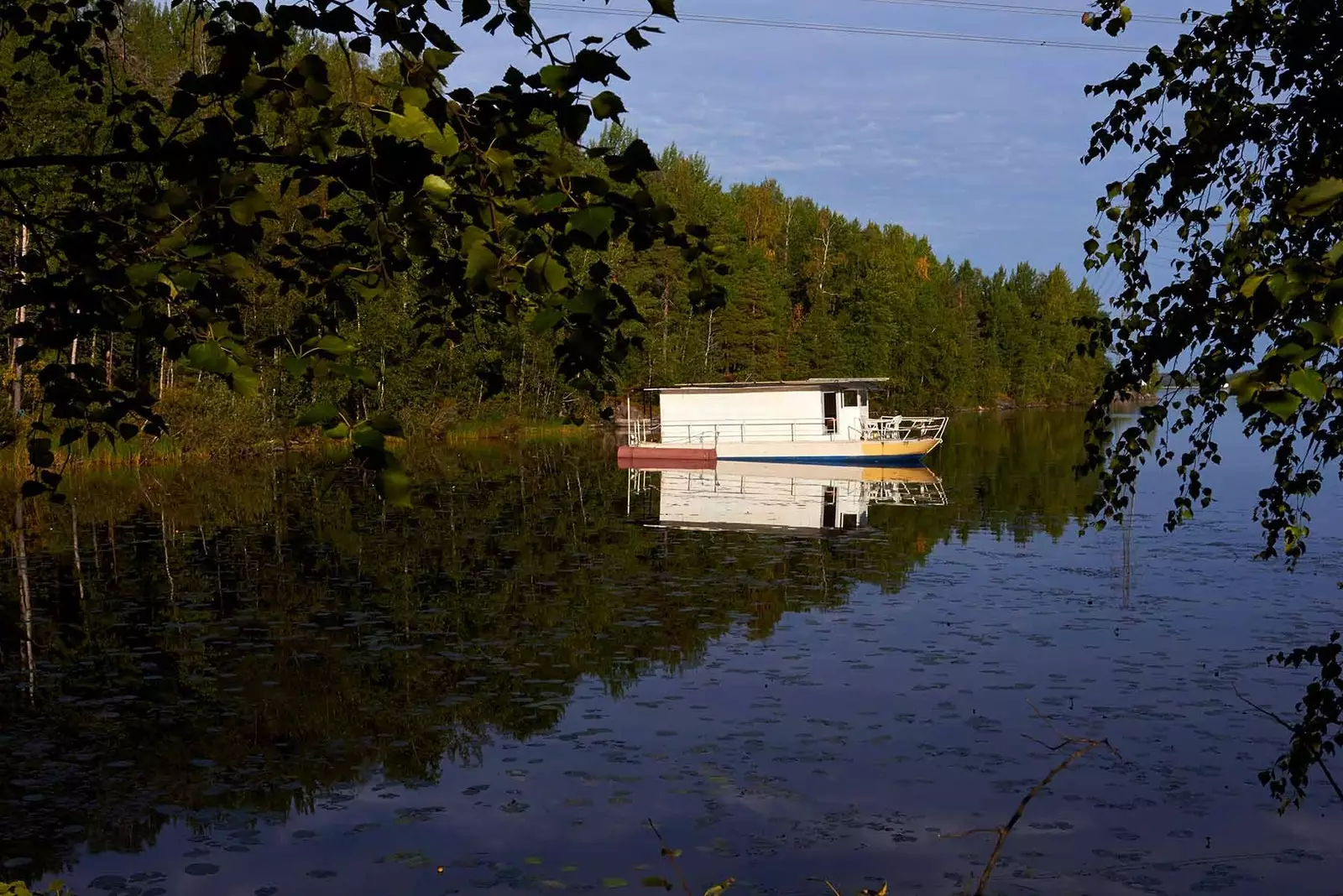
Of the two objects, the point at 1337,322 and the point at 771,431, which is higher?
the point at 1337,322

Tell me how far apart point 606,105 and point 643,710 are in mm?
8856

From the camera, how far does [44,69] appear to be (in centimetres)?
3791

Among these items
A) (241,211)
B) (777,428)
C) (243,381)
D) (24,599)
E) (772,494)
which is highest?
(241,211)

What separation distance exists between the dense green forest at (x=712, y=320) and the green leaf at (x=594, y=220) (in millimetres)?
2629

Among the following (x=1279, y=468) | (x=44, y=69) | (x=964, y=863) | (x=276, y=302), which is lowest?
(x=964, y=863)

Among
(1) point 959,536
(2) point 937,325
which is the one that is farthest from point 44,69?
(2) point 937,325

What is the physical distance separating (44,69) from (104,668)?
106 feet

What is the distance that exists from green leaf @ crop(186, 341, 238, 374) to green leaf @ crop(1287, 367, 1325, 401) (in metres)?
2.28

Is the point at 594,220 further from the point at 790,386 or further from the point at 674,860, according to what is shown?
the point at 790,386

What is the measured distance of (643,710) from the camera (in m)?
11.2

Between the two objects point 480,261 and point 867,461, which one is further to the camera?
point 867,461

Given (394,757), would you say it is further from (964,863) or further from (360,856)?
(964,863)

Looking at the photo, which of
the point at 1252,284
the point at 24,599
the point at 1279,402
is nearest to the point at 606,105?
the point at 1252,284

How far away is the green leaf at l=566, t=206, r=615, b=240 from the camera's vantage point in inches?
104
